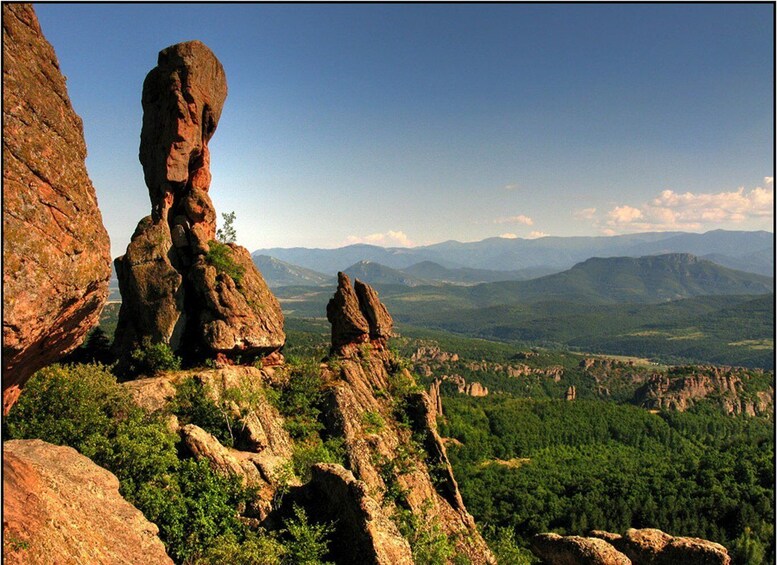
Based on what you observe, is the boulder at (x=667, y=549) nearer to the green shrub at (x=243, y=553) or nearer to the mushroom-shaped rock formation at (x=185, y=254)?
the green shrub at (x=243, y=553)

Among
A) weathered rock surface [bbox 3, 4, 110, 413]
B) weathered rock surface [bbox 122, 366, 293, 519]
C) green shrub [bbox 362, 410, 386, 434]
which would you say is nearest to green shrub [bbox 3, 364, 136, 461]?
weathered rock surface [bbox 122, 366, 293, 519]

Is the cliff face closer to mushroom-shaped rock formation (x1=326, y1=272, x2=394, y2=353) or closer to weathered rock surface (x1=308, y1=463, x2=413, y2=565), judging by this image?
mushroom-shaped rock formation (x1=326, y1=272, x2=394, y2=353)

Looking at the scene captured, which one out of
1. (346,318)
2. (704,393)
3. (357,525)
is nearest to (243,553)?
(357,525)

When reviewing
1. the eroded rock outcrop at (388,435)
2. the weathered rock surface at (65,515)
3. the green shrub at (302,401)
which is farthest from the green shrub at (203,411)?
the weathered rock surface at (65,515)

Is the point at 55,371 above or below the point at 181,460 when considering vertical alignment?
above

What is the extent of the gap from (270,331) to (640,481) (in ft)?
251

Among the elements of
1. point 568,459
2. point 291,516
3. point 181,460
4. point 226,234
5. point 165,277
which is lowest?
point 568,459

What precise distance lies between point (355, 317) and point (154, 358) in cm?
1667

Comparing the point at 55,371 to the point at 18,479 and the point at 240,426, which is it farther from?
the point at 18,479

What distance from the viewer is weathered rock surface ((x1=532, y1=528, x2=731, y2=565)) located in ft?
63.8

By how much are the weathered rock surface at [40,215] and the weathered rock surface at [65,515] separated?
2916 mm

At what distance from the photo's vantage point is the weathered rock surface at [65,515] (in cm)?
1021

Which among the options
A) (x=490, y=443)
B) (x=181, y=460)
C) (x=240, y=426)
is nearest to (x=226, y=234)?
(x=240, y=426)

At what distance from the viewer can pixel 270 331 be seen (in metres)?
33.5
